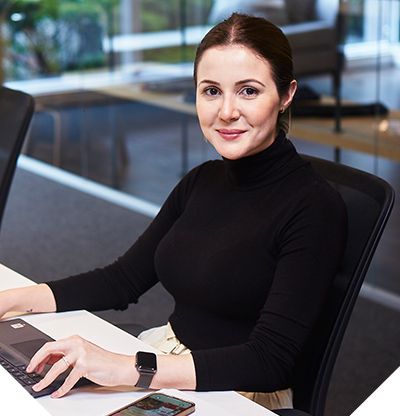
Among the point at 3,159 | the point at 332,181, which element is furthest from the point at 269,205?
the point at 3,159

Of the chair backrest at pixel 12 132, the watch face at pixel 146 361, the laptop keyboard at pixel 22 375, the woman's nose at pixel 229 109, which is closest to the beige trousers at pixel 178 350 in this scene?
the watch face at pixel 146 361

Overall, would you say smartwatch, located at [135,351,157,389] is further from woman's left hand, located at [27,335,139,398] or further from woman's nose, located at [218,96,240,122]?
woman's nose, located at [218,96,240,122]

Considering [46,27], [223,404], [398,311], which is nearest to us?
[223,404]

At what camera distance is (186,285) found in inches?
58.0

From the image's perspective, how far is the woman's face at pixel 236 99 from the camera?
139cm

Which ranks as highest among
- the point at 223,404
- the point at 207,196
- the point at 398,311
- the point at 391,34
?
the point at 391,34

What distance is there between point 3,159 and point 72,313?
0.75 m

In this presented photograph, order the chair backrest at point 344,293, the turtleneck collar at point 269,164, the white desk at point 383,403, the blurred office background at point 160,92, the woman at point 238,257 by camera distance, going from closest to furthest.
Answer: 1. the white desk at point 383,403
2. the woman at point 238,257
3. the chair backrest at point 344,293
4. the turtleneck collar at point 269,164
5. the blurred office background at point 160,92

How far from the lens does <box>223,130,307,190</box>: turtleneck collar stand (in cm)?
147

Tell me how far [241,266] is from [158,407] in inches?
15.9

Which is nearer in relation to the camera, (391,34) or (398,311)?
(391,34)

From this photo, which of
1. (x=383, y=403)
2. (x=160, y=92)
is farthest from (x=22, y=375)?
(x=160, y=92)

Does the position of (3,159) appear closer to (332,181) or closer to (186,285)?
(186,285)

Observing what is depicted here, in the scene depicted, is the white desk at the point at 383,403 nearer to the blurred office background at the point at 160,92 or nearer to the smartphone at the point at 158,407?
the smartphone at the point at 158,407
